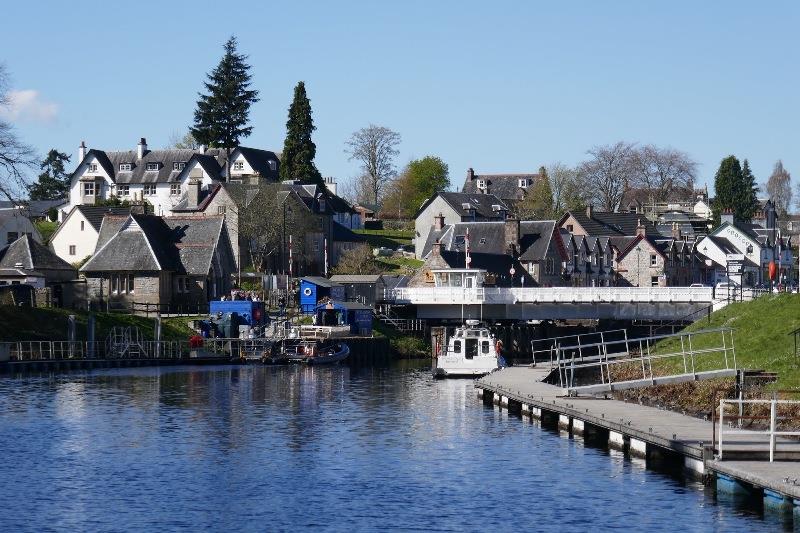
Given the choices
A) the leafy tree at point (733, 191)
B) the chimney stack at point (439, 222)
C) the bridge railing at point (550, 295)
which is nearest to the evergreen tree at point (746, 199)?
the leafy tree at point (733, 191)

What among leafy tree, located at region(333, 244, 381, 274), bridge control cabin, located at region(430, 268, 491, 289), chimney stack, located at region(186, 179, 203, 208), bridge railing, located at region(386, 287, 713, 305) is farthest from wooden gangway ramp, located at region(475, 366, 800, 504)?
chimney stack, located at region(186, 179, 203, 208)

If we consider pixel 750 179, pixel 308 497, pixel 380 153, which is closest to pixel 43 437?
pixel 308 497

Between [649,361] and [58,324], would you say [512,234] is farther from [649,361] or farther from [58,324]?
[649,361]

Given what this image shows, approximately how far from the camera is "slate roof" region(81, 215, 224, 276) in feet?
333

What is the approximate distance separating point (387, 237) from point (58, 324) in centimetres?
7876

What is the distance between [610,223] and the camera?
157 meters

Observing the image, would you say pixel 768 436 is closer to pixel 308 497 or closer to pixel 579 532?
pixel 579 532

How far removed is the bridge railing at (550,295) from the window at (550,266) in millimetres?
23803

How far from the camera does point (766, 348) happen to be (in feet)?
195

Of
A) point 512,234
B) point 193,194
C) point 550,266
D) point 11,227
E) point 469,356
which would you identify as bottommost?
point 469,356

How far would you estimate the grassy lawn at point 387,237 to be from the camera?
155500mm

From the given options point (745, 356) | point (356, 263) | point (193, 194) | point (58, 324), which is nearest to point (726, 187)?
point (356, 263)

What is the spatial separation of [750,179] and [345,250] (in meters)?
76.8

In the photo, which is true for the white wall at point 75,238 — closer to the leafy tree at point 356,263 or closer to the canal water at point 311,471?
the leafy tree at point 356,263
